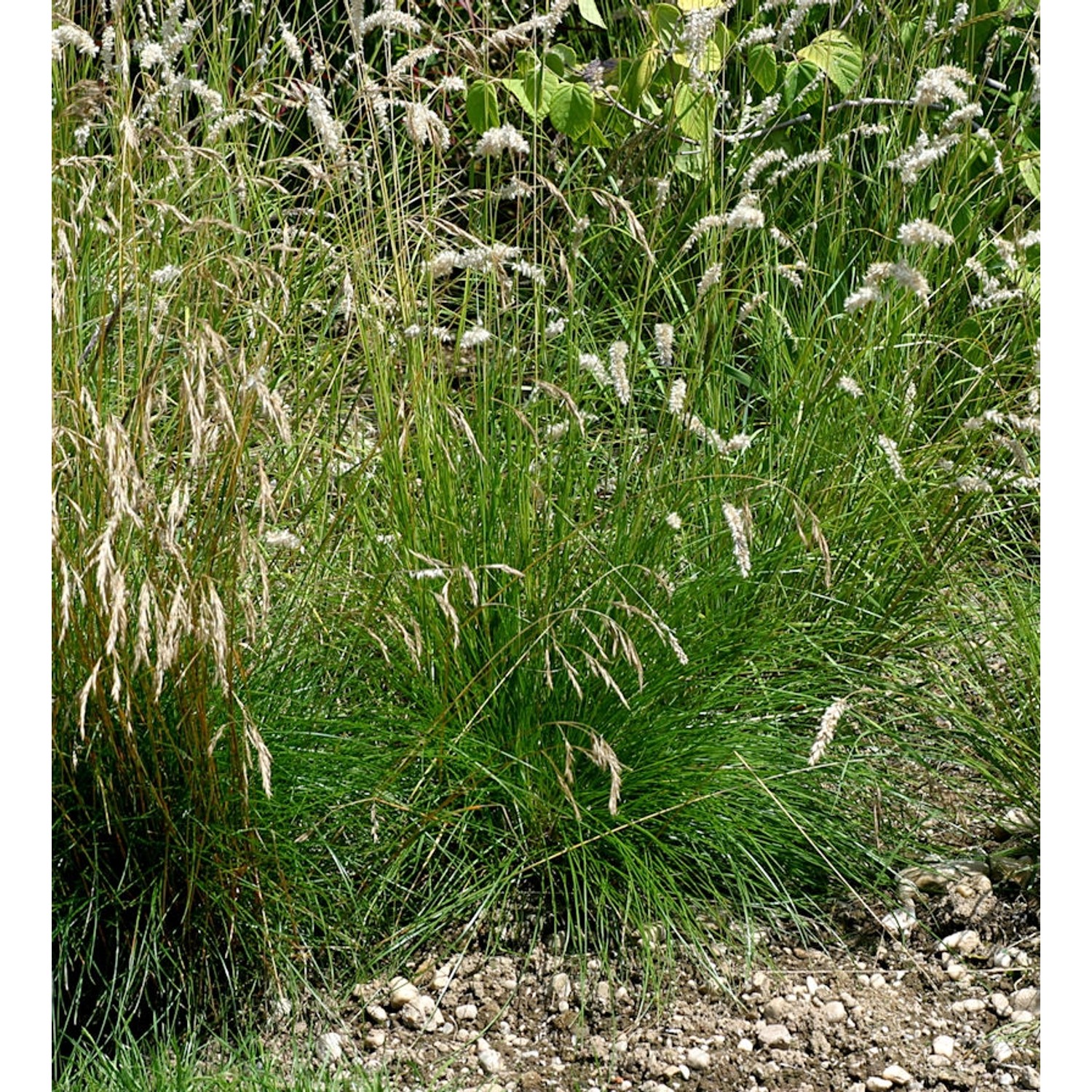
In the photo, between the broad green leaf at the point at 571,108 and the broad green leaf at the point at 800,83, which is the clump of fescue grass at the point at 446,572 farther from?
the broad green leaf at the point at 800,83

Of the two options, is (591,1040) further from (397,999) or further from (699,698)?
(699,698)

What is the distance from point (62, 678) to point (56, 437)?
36 centimetres

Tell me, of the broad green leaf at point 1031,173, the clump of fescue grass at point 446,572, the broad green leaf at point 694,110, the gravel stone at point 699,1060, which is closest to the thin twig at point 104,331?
the clump of fescue grass at point 446,572

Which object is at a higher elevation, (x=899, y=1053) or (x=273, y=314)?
(x=273, y=314)

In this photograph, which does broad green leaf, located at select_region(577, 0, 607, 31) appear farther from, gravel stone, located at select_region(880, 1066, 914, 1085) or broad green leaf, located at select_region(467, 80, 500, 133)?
gravel stone, located at select_region(880, 1066, 914, 1085)

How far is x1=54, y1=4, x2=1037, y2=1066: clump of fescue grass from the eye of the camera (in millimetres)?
2080

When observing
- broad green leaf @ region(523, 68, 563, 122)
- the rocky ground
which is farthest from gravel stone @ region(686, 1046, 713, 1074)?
broad green leaf @ region(523, 68, 563, 122)

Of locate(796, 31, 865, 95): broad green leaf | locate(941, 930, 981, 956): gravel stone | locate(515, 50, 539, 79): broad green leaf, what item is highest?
locate(796, 31, 865, 95): broad green leaf

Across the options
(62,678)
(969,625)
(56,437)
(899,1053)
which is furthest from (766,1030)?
(56,437)

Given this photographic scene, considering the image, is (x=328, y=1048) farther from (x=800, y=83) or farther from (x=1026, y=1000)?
(x=800, y=83)

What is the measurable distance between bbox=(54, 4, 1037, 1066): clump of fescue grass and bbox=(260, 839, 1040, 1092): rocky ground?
0.32 feet

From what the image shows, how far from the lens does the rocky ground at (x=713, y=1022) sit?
2.17 metres

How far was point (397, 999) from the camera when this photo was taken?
2.27m

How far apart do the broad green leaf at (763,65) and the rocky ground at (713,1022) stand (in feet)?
5.48
